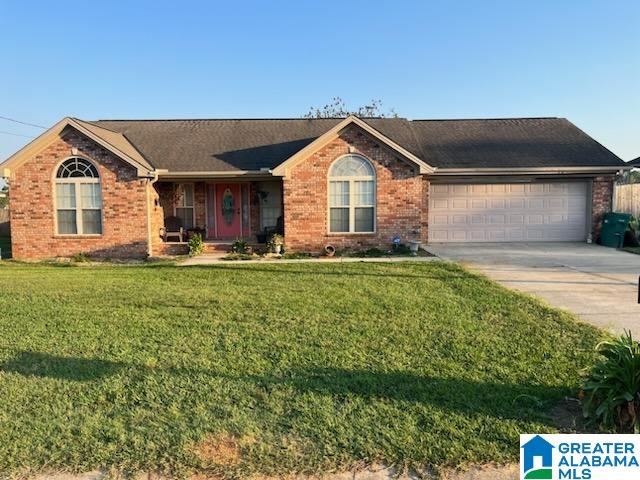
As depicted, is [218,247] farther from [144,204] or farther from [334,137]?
[334,137]

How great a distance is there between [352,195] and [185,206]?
Result: 6363mm

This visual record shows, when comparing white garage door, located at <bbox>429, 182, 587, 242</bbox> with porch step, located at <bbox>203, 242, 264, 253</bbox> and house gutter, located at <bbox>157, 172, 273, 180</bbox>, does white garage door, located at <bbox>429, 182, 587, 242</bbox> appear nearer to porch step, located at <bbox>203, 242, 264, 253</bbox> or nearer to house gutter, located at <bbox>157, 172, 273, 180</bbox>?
house gutter, located at <bbox>157, 172, 273, 180</bbox>

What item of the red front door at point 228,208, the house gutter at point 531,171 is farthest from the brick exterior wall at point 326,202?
the red front door at point 228,208

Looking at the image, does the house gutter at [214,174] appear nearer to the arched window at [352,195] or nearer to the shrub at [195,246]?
the shrub at [195,246]

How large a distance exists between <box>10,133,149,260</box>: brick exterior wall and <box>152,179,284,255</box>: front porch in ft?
7.08

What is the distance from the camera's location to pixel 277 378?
445 cm

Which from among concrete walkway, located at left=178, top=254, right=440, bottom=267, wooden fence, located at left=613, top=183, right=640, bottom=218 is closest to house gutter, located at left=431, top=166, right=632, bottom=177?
concrete walkway, located at left=178, top=254, right=440, bottom=267

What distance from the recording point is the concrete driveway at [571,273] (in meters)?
7.00

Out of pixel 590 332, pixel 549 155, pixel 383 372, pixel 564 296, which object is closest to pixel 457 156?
pixel 549 155

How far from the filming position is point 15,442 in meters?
3.35

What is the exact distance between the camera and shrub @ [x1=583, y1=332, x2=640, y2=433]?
3402 millimetres

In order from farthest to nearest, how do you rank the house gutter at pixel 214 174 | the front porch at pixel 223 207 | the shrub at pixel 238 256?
the front porch at pixel 223 207 < the house gutter at pixel 214 174 < the shrub at pixel 238 256

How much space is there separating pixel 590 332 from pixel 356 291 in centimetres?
381

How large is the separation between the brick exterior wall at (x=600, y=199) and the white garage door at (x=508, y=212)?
0.30 m
